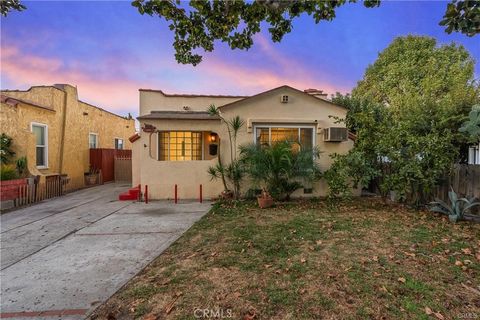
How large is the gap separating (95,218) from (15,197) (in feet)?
13.3

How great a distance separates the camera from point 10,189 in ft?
26.3

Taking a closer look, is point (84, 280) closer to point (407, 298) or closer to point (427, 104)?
point (407, 298)

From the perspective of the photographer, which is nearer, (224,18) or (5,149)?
(224,18)

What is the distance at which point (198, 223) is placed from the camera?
237 inches

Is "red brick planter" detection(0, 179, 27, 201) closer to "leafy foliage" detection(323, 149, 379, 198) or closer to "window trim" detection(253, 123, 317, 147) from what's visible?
"window trim" detection(253, 123, 317, 147)

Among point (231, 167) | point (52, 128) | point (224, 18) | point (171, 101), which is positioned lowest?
point (231, 167)

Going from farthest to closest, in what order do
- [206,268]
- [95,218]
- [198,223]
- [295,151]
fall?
[295,151]
[95,218]
[198,223]
[206,268]

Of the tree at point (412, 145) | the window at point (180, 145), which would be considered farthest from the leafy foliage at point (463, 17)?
the window at point (180, 145)

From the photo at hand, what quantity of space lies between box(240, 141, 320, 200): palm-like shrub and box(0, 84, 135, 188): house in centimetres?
864

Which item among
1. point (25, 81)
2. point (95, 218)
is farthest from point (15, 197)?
point (25, 81)

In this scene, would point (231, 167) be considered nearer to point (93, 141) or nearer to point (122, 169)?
point (122, 169)

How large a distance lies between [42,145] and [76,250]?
9.12 meters

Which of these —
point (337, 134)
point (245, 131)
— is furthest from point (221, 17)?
point (337, 134)

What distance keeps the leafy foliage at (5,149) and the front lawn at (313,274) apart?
332 inches
